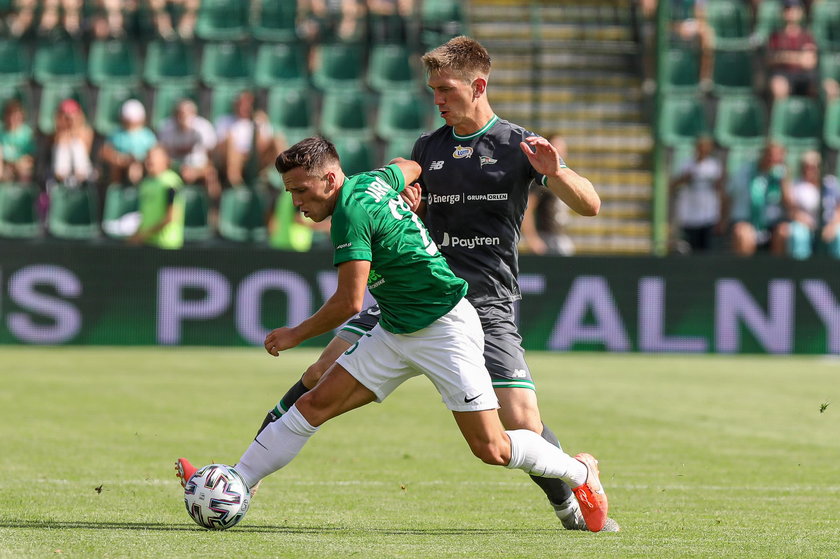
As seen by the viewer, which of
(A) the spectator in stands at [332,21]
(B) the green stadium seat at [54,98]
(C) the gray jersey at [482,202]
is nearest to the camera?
(C) the gray jersey at [482,202]

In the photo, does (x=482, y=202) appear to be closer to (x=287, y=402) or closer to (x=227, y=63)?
(x=287, y=402)

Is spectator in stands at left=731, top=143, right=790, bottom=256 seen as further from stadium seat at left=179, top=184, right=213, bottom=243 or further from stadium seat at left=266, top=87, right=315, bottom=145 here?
stadium seat at left=179, top=184, right=213, bottom=243

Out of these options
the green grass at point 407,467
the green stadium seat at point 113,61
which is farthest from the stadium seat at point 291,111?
the green grass at point 407,467

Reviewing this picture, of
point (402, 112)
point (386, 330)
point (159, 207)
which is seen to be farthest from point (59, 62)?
point (386, 330)

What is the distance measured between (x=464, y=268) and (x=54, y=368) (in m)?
8.50

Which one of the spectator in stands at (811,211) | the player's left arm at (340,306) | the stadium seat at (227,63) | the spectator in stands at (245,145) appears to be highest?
the player's left arm at (340,306)

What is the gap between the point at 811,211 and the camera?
18.6 m

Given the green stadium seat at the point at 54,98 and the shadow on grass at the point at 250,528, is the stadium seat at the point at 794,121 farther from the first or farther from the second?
the shadow on grass at the point at 250,528

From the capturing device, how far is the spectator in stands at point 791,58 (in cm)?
2036

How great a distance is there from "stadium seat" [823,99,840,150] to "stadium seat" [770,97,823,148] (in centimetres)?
18

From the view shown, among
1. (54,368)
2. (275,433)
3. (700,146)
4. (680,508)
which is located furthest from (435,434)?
(700,146)

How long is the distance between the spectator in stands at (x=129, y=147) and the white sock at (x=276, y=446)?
463 inches

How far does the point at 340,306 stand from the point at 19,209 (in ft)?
42.0

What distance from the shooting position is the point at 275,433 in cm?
633
